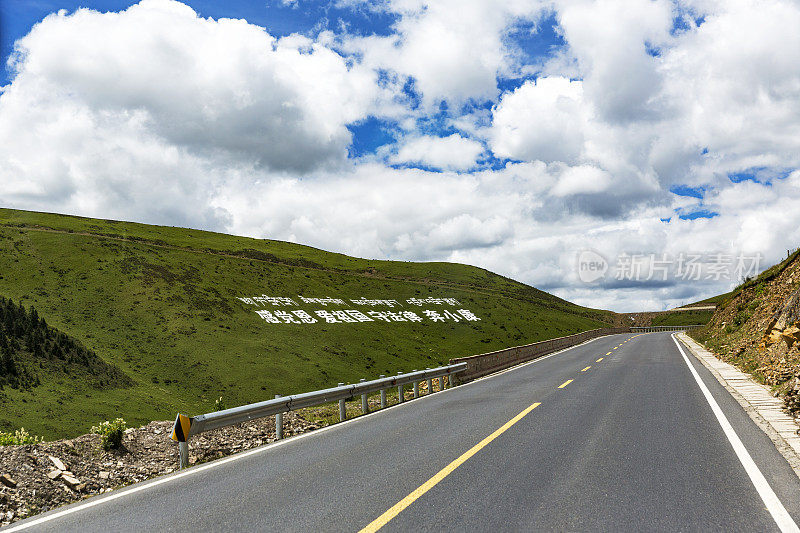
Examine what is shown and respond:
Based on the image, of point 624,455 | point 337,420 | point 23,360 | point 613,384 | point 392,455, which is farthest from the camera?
point 23,360

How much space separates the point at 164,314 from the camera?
54875 millimetres

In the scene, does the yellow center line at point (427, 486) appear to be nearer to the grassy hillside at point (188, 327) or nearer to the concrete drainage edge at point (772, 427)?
the concrete drainage edge at point (772, 427)

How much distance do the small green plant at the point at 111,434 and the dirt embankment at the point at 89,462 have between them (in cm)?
12

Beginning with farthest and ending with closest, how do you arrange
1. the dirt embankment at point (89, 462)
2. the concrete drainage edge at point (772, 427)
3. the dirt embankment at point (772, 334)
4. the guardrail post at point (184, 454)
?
the dirt embankment at point (772, 334), the guardrail post at point (184, 454), the concrete drainage edge at point (772, 427), the dirt embankment at point (89, 462)

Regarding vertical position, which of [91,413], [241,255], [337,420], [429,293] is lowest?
[91,413]

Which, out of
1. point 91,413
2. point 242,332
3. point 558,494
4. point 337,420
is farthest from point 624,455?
point 242,332

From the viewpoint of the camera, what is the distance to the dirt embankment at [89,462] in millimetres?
6648

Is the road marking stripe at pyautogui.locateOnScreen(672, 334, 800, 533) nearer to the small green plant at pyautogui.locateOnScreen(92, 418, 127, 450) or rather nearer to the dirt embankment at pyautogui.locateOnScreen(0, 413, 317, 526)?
the dirt embankment at pyautogui.locateOnScreen(0, 413, 317, 526)

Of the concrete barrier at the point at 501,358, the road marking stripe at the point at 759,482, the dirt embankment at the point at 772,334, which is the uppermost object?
the dirt embankment at the point at 772,334

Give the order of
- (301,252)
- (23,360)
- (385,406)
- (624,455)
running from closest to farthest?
(624,455)
(385,406)
(23,360)
(301,252)

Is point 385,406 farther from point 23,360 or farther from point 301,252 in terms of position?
point 301,252

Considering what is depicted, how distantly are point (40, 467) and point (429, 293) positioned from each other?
330ft

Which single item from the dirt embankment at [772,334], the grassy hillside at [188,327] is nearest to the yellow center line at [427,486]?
the dirt embankment at [772,334]

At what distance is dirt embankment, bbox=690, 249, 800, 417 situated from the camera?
13133mm
